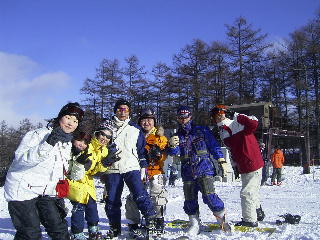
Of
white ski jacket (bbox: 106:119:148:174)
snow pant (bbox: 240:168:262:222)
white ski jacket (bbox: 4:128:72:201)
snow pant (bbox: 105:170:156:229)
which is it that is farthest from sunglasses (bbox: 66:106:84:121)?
snow pant (bbox: 240:168:262:222)

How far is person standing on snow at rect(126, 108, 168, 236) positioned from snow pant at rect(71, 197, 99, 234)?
0.62 metres

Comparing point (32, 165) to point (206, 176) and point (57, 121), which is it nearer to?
point (57, 121)

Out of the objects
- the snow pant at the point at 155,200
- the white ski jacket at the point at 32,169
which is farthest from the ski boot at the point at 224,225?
the white ski jacket at the point at 32,169

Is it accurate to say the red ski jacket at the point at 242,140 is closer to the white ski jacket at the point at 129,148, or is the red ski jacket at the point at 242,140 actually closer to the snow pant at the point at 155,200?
the snow pant at the point at 155,200

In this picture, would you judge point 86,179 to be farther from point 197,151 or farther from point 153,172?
point 197,151

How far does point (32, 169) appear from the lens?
136 inches

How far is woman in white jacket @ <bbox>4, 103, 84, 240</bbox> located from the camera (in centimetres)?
334

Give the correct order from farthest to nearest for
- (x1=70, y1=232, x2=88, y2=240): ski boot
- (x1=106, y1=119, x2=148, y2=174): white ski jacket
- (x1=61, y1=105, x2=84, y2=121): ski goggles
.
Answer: (x1=106, y1=119, x2=148, y2=174): white ski jacket
(x1=70, y1=232, x2=88, y2=240): ski boot
(x1=61, y1=105, x2=84, y2=121): ski goggles

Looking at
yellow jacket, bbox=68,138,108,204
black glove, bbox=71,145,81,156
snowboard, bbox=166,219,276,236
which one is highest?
black glove, bbox=71,145,81,156

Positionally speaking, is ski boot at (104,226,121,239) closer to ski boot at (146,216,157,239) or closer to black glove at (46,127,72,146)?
ski boot at (146,216,157,239)

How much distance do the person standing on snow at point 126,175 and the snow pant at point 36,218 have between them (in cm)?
127

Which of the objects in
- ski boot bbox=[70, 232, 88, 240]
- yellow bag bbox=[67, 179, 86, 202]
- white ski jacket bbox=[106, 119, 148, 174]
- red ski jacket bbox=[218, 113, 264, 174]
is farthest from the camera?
red ski jacket bbox=[218, 113, 264, 174]

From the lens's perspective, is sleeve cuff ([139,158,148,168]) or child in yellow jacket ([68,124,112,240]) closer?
child in yellow jacket ([68,124,112,240])

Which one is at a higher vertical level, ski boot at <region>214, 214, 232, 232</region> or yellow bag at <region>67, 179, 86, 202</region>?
yellow bag at <region>67, 179, 86, 202</region>
